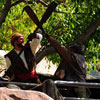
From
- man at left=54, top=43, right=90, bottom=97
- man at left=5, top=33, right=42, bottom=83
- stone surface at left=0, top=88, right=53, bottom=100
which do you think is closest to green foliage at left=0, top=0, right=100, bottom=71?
man at left=54, top=43, right=90, bottom=97

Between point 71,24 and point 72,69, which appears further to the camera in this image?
point 71,24

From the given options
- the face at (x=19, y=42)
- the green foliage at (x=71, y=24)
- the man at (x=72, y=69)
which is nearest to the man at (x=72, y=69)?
the man at (x=72, y=69)

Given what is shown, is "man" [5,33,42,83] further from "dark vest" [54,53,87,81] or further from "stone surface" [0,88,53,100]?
"stone surface" [0,88,53,100]

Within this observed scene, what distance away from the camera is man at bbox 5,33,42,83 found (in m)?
5.05

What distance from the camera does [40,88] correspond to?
13.8ft

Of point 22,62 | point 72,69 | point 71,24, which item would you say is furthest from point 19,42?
point 71,24

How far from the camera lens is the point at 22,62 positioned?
5141mm

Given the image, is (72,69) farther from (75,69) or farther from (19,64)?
(19,64)

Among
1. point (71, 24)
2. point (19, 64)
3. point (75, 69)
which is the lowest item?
point (75, 69)

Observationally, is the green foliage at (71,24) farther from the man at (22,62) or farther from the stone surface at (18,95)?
the stone surface at (18,95)

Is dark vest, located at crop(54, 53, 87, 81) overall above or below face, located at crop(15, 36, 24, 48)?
below

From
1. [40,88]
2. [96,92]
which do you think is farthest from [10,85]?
[96,92]

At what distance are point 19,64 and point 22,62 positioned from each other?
0.06 m

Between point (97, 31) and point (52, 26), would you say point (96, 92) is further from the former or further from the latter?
point (52, 26)
